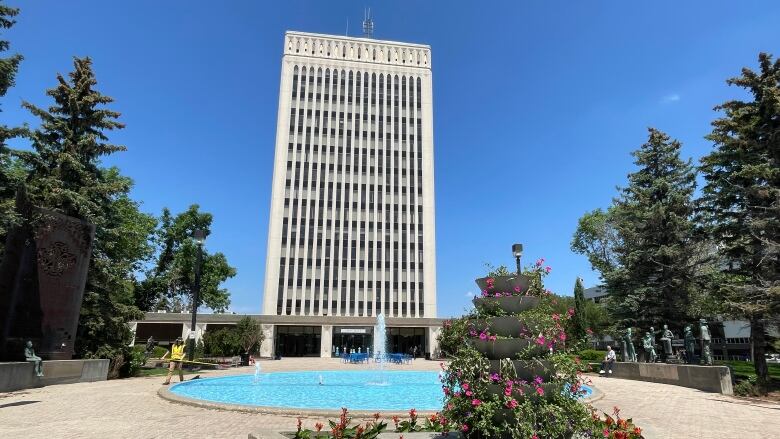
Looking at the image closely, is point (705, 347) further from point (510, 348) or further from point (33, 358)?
point (33, 358)

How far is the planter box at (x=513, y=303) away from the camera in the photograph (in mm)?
5969

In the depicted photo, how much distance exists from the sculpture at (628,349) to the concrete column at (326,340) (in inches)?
1324

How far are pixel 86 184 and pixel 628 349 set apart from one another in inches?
1210

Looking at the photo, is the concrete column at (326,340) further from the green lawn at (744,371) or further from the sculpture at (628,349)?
the green lawn at (744,371)

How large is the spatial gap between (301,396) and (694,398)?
14.0m

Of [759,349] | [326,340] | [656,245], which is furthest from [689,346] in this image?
[326,340]

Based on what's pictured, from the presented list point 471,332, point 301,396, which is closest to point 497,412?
point 471,332

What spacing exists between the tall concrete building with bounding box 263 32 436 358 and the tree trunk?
45244 mm

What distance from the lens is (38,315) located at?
15523 mm

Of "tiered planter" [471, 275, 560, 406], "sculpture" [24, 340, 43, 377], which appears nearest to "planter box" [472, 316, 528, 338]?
"tiered planter" [471, 275, 560, 406]

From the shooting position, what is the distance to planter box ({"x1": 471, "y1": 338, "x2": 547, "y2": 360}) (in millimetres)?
5656

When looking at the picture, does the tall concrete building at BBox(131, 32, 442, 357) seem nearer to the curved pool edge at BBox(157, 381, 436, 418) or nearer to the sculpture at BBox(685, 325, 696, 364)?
the sculpture at BBox(685, 325, 696, 364)

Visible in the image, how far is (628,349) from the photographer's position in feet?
79.7

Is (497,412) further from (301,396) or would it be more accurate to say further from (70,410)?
(301,396)
